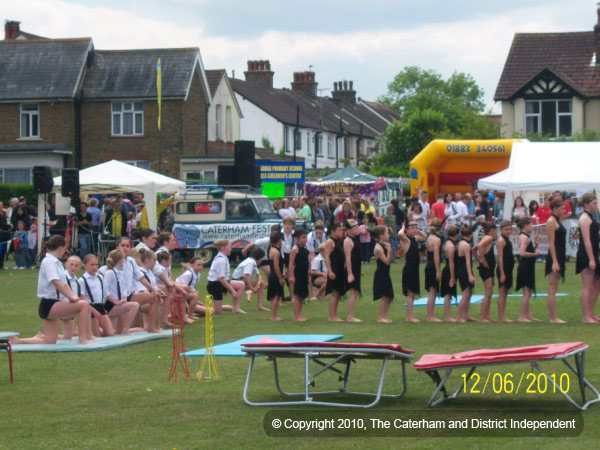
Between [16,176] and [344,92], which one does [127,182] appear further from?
[344,92]

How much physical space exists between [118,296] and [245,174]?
2058 cm

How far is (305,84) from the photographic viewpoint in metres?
87.5

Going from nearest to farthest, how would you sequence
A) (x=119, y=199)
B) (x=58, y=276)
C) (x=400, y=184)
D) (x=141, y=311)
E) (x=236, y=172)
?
1. (x=58, y=276)
2. (x=141, y=311)
3. (x=119, y=199)
4. (x=236, y=172)
5. (x=400, y=184)

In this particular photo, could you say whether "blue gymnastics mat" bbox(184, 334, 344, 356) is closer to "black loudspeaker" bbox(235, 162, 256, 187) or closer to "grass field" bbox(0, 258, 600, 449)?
"grass field" bbox(0, 258, 600, 449)

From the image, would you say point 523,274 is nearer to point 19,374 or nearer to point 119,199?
point 19,374

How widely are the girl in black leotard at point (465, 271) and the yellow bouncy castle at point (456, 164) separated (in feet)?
56.6

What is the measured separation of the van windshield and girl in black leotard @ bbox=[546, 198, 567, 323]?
14.1 meters

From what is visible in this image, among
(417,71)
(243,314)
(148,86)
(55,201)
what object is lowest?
(243,314)

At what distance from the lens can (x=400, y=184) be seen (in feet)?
158

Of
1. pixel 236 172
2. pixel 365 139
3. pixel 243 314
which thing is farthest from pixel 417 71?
pixel 243 314

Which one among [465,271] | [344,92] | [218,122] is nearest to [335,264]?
[465,271]

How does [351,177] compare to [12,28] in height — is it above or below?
below

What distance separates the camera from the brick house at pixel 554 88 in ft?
185

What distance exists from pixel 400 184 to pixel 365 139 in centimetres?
4199
